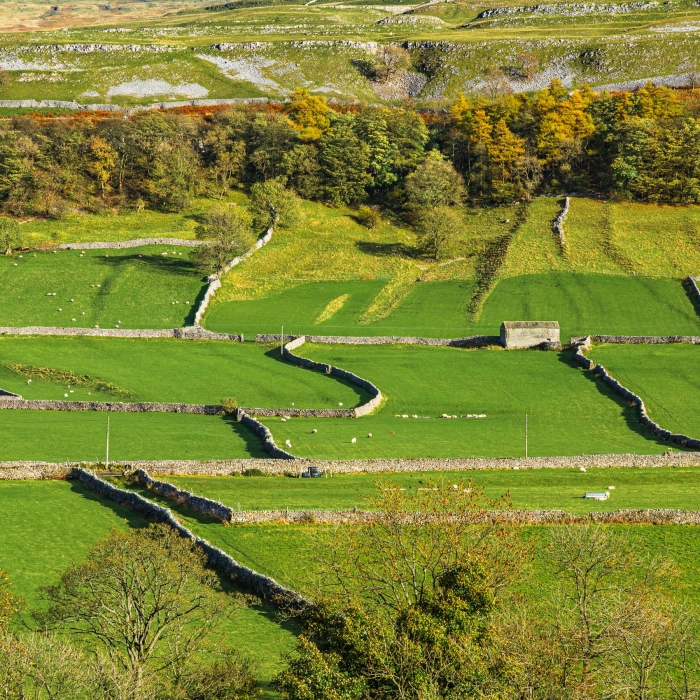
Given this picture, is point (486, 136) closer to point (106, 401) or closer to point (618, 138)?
point (618, 138)

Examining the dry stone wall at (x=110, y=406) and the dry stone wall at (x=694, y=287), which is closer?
the dry stone wall at (x=110, y=406)

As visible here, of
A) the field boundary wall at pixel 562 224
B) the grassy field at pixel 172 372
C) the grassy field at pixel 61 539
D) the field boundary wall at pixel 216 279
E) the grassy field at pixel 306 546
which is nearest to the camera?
the grassy field at pixel 61 539

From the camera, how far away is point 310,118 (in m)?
142

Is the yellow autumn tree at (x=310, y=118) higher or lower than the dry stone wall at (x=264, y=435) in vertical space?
higher

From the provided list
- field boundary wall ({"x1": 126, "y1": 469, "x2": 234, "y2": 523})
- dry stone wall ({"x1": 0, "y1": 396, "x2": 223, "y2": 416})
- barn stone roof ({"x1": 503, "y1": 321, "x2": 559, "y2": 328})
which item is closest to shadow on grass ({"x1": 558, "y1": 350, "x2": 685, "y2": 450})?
barn stone roof ({"x1": 503, "y1": 321, "x2": 559, "y2": 328})

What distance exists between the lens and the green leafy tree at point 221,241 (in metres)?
111

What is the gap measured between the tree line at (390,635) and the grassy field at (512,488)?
45.3 feet

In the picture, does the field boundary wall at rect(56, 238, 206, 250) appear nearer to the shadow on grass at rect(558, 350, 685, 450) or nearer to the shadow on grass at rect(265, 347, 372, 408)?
the shadow on grass at rect(265, 347, 372, 408)

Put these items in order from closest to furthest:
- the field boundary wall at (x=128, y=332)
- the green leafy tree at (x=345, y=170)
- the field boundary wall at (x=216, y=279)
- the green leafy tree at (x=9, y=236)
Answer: the field boundary wall at (x=128, y=332), the field boundary wall at (x=216, y=279), the green leafy tree at (x=9, y=236), the green leafy tree at (x=345, y=170)

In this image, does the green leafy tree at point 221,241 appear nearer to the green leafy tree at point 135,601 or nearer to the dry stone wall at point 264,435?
the dry stone wall at point 264,435

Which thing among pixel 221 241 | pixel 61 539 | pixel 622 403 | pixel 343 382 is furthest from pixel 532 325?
pixel 61 539

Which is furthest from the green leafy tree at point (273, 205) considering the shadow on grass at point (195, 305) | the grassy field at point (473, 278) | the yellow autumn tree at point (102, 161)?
the shadow on grass at point (195, 305)

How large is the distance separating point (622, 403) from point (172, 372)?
108ft

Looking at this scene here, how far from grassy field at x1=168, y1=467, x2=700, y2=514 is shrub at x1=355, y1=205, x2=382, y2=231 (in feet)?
216
